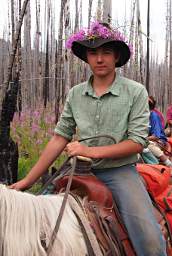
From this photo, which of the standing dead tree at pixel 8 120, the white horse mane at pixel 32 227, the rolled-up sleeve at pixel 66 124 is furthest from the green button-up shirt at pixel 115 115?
the standing dead tree at pixel 8 120

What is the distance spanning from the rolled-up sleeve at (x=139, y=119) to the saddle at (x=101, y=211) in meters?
0.28

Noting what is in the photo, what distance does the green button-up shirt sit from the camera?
229cm

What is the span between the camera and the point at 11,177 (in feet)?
14.5

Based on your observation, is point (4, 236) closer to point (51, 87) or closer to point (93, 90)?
point (93, 90)

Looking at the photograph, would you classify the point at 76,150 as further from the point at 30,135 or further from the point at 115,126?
the point at 30,135

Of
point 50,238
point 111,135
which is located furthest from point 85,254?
point 111,135

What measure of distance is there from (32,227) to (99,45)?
3.33ft

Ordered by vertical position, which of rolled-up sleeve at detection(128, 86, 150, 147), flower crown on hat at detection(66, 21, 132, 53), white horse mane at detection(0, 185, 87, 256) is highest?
flower crown on hat at detection(66, 21, 132, 53)

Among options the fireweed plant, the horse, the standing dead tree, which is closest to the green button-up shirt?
the horse

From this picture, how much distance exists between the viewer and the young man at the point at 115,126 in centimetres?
220

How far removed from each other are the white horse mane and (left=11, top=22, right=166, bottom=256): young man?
1.11 ft

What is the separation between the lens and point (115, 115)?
2.31m

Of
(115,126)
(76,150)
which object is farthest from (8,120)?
(76,150)

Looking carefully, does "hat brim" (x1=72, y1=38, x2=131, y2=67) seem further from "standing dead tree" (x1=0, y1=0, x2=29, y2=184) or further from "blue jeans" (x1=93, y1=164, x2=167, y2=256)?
"standing dead tree" (x1=0, y1=0, x2=29, y2=184)
